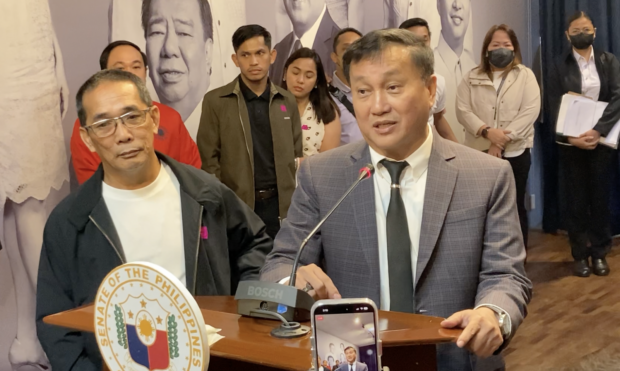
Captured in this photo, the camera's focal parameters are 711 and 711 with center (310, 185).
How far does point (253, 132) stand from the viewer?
3.73m

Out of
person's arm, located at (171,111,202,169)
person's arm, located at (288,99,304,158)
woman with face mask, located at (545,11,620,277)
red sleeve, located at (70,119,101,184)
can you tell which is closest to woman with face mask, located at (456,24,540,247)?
woman with face mask, located at (545,11,620,277)

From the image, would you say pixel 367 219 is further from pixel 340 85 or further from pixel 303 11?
pixel 303 11

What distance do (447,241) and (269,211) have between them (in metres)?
2.31

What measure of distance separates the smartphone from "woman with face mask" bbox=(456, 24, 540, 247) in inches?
171

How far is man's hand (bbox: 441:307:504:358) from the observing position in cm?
117

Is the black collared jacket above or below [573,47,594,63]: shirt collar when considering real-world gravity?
below

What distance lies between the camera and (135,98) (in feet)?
6.43

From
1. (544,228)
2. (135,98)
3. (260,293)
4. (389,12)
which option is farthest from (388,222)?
(544,228)

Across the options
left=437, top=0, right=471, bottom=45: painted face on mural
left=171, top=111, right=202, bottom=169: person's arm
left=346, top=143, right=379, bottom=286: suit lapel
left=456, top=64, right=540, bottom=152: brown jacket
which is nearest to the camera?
left=346, top=143, right=379, bottom=286: suit lapel

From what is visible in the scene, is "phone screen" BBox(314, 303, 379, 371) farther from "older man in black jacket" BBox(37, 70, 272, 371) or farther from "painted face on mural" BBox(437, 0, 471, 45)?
"painted face on mural" BBox(437, 0, 471, 45)

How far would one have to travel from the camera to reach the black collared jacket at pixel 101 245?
1.85 metres

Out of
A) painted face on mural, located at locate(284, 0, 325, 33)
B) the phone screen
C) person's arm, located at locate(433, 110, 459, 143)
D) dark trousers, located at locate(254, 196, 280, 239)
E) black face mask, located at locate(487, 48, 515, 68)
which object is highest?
painted face on mural, located at locate(284, 0, 325, 33)

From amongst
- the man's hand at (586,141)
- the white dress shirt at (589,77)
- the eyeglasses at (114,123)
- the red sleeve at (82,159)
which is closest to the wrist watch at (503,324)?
the eyeglasses at (114,123)

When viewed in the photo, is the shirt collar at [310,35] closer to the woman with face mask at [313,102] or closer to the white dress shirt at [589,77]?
the woman with face mask at [313,102]
